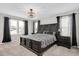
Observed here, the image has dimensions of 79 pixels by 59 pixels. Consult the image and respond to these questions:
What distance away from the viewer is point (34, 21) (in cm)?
752

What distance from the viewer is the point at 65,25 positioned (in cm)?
466

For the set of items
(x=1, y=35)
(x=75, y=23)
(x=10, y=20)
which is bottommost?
(x=1, y=35)

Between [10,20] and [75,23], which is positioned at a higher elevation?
[10,20]

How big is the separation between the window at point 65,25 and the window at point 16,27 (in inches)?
164

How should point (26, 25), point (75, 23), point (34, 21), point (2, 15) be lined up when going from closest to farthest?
point (75, 23) < point (2, 15) < point (26, 25) < point (34, 21)

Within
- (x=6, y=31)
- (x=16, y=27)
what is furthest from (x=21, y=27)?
(x=6, y=31)

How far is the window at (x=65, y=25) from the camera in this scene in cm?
443

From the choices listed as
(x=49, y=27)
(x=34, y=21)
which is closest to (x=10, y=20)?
(x=34, y=21)

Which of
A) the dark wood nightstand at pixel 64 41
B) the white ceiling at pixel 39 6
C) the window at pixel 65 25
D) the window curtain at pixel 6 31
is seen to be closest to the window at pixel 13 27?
the window curtain at pixel 6 31

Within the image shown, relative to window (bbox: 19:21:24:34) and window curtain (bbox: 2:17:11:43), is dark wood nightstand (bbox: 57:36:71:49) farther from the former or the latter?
window curtain (bbox: 2:17:11:43)

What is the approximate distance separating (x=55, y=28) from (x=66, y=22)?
3.21 feet

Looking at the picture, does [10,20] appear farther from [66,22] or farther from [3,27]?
[66,22]

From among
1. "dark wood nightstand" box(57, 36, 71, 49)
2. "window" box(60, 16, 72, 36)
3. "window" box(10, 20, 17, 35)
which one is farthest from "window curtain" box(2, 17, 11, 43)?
"window" box(60, 16, 72, 36)

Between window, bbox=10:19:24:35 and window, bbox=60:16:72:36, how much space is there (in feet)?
13.7
